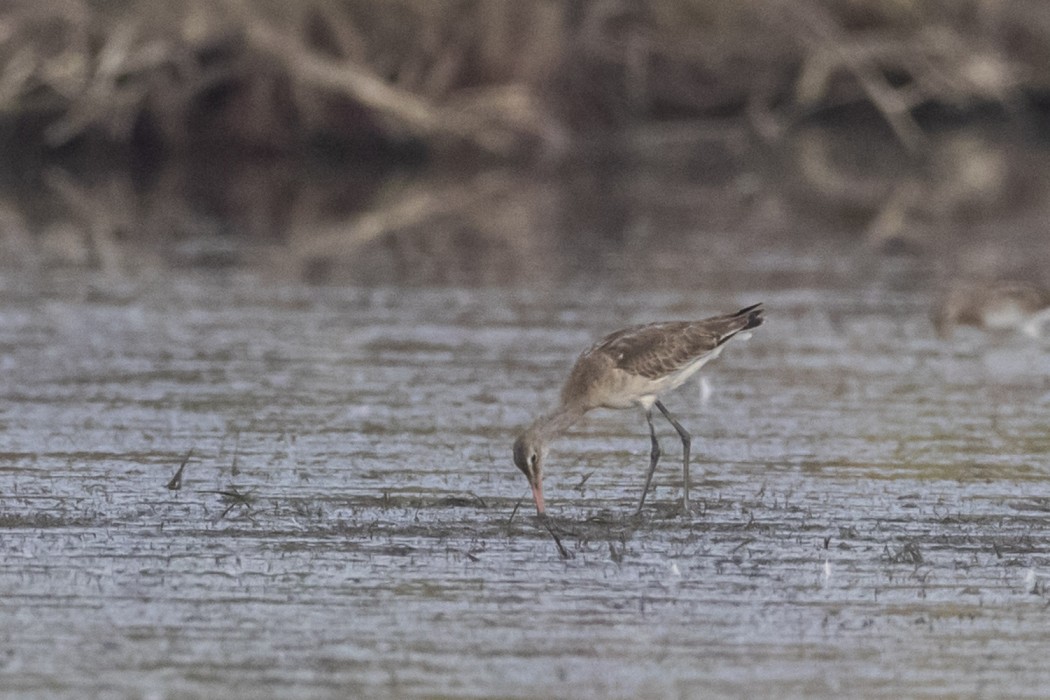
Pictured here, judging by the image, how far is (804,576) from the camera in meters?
7.84

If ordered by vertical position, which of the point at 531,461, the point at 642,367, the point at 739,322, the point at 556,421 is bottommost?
the point at 531,461

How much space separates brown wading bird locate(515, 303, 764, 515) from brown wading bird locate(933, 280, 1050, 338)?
502 cm

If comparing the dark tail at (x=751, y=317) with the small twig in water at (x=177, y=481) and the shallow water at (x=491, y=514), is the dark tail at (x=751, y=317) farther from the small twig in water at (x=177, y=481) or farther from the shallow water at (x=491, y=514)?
the small twig in water at (x=177, y=481)

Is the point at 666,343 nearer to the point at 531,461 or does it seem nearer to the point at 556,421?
the point at 556,421

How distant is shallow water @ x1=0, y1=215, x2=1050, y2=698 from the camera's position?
6.72m

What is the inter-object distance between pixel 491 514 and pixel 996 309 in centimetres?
690

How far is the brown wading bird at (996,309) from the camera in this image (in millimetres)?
14586

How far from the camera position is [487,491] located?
30.9 feet

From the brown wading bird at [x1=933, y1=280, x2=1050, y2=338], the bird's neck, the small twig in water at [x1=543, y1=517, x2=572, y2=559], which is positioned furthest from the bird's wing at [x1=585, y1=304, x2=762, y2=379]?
the brown wading bird at [x1=933, y1=280, x2=1050, y2=338]

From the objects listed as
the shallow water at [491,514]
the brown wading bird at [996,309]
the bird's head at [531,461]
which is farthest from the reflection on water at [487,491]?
the brown wading bird at [996,309]

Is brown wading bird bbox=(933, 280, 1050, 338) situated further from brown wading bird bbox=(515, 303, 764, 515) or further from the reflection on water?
brown wading bird bbox=(515, 303, 764, 515)

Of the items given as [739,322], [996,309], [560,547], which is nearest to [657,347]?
[739,322]

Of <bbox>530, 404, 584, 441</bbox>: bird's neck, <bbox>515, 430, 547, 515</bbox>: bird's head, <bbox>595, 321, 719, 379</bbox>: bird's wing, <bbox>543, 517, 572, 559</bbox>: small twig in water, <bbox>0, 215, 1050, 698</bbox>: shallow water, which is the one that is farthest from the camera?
<bbox>595, 321, 719, 379</bbox>: bird's wing

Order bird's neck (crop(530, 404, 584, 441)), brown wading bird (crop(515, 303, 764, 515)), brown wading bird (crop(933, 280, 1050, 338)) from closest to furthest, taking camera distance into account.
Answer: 1. bird's neck (crop(530, 404, 584, 441))
2. brown wading bird (crop(515, 303, 764, 515))
3. brown wading bird (crop(933, 280, 1050, 338))
